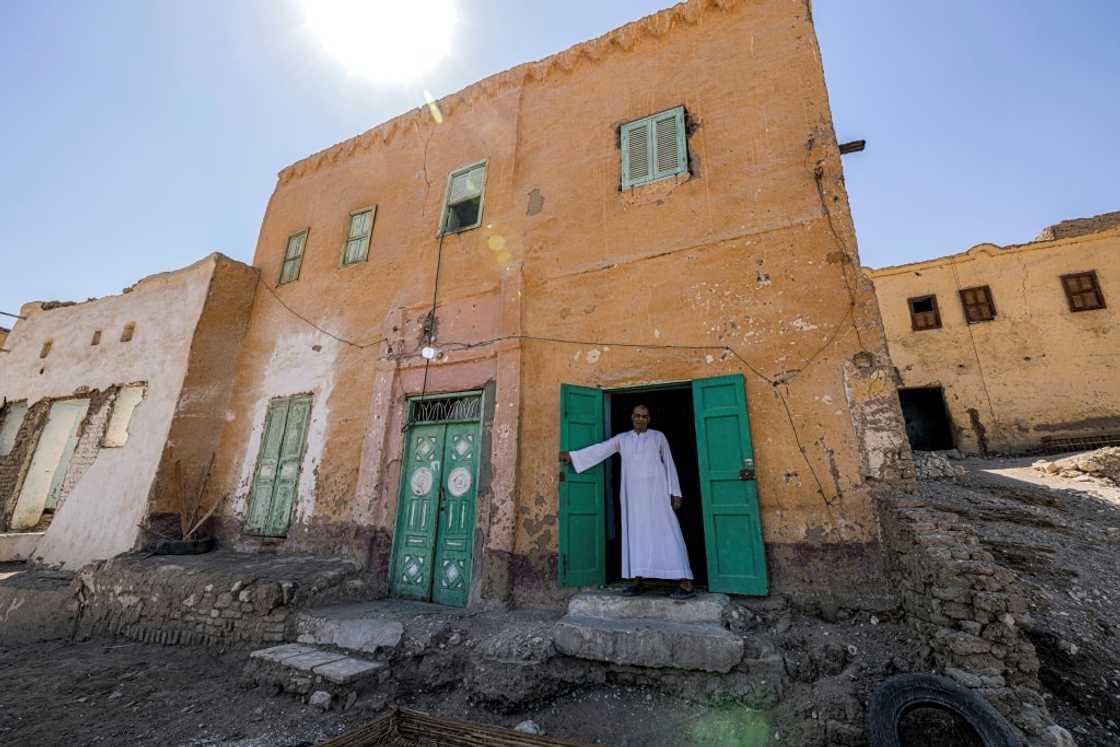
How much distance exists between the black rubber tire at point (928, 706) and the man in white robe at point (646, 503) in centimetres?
160

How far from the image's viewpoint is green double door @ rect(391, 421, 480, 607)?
562 centimetres

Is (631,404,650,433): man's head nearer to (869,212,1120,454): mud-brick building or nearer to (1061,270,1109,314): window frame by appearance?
(869,212,1120,454): mud-brick building

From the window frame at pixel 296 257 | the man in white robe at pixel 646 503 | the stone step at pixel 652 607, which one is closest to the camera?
the stone step at pixel 652 607

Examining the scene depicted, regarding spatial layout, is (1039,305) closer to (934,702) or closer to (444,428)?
Answer: (934,702)

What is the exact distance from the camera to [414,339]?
6898 mm

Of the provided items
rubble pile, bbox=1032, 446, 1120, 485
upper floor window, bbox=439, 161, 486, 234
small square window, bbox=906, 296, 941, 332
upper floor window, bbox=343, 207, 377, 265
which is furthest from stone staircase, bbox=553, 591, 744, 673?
small square window, bbox=906, 296, 941, 332

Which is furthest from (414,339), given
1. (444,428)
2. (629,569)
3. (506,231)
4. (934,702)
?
(934,702)

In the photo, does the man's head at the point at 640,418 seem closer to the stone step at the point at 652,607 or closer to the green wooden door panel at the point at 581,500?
the green wooden door panel at the point at 581,500

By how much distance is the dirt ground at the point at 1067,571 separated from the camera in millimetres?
3014

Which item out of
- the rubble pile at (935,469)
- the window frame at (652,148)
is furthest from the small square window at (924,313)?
the window frame at (652,148)

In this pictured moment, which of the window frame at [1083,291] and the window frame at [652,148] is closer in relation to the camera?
the window frame at [652,148]

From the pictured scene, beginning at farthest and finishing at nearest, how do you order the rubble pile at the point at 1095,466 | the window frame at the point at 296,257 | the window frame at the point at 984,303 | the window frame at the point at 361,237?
the window frame at the point at 984,303 < the window frame at the point at 296,257 < the window frame at the point at 361,237 < the rubble pile at the point at 1095,466

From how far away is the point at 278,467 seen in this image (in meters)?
7.39

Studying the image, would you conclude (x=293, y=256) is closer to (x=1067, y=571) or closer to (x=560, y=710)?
(x=560, y=710)
